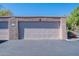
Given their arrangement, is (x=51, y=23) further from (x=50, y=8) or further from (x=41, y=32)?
(x=50, y=8)

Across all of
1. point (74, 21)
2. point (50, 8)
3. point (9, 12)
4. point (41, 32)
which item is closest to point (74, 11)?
point (74, 21)

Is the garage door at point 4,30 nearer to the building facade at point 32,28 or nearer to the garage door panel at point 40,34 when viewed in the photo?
the building facade at point 32,28

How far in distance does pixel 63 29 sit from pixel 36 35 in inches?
76.6

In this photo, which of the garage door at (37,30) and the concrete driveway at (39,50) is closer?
the concrete driveway at (39,50)

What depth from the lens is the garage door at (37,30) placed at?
14249 millimetres

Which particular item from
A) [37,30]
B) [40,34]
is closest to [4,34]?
[37,30]

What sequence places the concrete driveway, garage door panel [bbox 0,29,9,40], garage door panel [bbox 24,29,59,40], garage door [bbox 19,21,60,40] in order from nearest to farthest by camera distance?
the concrete driveway
garage door panel [bbox 24,29,59,40]
garage door [bbox 19,21,60,40]
garage door panel [bbox 0,29,9,40]

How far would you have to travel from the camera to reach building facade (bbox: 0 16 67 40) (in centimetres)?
1409

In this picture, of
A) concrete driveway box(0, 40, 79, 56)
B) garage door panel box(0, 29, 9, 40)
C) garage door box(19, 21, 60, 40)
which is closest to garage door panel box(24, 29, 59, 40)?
garage door box(19, 21, 60, 40)

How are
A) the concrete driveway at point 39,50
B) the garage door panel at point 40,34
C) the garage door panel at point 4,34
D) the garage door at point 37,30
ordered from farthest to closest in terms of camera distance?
1. the garage door panel at point 4,34
2. the garage door at point 37,30
3. the garage door panel at point 40,34
4. the concrete driveway at point 39,50

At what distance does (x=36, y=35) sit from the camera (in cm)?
1416

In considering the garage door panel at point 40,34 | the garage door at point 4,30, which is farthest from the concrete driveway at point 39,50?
the garage door at point 4,30

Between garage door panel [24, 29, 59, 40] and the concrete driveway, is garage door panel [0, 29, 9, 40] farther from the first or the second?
the concrete driveway

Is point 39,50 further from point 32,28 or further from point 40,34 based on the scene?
point 32,28
